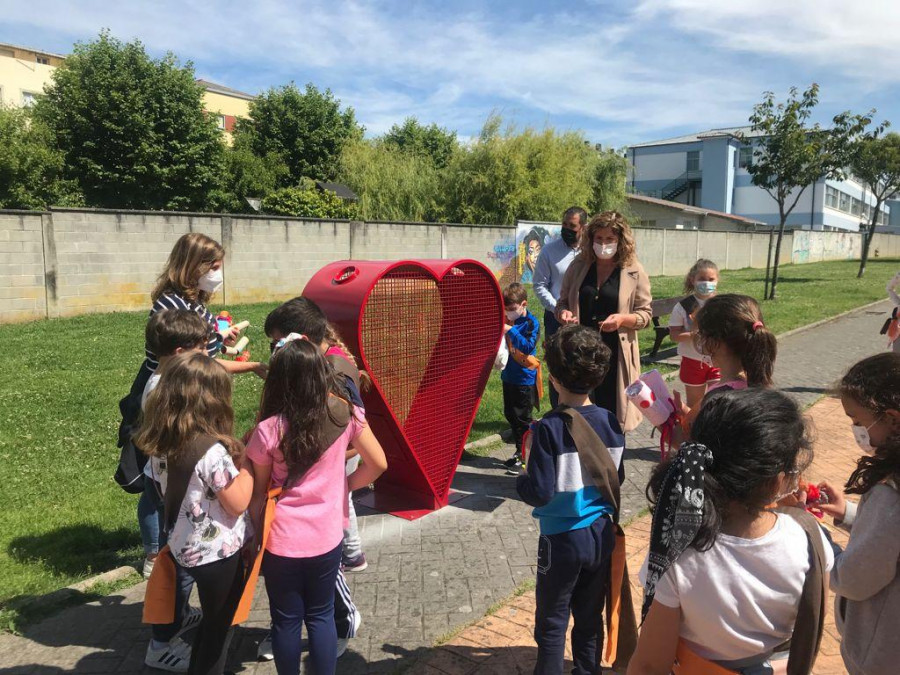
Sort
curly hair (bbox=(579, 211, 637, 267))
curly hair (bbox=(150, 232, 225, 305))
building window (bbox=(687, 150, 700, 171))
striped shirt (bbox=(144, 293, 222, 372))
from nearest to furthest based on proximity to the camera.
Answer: striped shirt (bbox=(144, 293, 222, 372)) → curly hair (bbox=(150, 232, 225, 305)) → curly hair (bbox=(579, 211, 637, 267)) → building window (bbox=(687, 150, 700, 171))

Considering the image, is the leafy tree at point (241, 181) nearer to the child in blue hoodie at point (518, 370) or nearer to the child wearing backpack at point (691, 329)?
the child in blue hoodie at point (518, 370)

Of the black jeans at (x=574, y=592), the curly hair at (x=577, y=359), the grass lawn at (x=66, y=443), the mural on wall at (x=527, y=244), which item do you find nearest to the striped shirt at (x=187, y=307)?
the grass lawn at (x=66, y=443)

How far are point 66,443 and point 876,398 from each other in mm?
5991

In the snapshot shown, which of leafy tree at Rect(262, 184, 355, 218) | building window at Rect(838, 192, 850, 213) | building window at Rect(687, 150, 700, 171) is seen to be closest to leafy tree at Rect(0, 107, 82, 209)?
leafy tree at Rect(262, 184, 355, 218)

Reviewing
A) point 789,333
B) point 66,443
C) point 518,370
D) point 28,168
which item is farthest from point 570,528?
point 28,168

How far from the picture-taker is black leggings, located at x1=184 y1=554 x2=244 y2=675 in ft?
8.29

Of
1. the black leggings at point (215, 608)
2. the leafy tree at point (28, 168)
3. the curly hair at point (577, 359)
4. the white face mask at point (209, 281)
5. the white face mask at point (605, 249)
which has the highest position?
the leafy tree at point (28, 168)

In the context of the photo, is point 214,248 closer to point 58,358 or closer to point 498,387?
point 498,387

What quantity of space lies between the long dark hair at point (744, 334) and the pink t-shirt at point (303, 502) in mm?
1630

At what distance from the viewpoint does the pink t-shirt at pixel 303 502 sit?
94.2 inches

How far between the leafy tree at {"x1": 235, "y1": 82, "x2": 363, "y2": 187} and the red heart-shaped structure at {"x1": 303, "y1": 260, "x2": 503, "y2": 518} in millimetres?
36378

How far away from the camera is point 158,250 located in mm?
14828

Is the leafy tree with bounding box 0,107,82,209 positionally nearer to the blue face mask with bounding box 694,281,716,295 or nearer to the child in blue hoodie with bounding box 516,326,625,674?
the blue face mask with bounding box 694,281,716,295

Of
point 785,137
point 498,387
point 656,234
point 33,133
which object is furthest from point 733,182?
point 498,387
